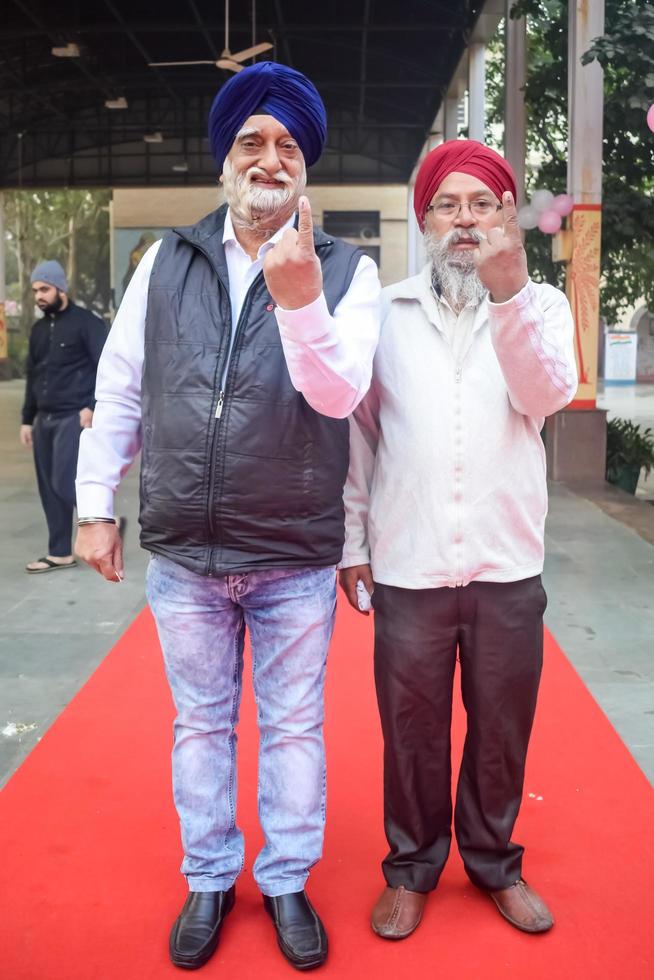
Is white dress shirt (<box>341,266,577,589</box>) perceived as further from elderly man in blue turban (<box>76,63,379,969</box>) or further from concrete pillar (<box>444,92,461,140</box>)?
concrete pillar (<box>444,92,461,140</box>)

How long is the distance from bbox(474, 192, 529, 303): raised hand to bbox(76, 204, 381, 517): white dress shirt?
0.89 feet

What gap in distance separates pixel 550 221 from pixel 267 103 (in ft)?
26.3

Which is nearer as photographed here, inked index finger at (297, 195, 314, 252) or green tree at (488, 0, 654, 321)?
inked index finger at (297, 195, 314, 252)

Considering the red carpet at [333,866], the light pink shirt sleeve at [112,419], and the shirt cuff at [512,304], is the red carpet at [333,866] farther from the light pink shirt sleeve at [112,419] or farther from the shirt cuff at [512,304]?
Answer: the shirt cuff at [512,304]

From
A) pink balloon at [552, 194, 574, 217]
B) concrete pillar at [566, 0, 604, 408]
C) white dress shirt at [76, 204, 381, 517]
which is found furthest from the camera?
pink balloon at [552, 194, 574, 217]

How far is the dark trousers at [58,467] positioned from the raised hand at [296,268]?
4.31m

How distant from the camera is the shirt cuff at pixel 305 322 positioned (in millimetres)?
1874

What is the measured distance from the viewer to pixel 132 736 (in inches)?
139

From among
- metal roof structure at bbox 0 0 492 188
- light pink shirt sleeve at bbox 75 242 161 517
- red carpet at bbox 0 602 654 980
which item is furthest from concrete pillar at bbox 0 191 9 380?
light pink shirt sleeve at bbox 75 242 161 517

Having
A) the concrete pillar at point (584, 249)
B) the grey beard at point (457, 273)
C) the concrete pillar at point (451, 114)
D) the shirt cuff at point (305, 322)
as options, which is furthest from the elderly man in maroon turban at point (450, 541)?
the concrete pillar at point (451, 114)

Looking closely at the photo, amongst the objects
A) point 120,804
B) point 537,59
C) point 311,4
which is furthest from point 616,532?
point 311,4

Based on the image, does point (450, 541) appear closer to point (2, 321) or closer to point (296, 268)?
point (296, 268)

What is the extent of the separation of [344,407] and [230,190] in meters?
0.55

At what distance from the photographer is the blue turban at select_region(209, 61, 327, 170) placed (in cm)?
215
